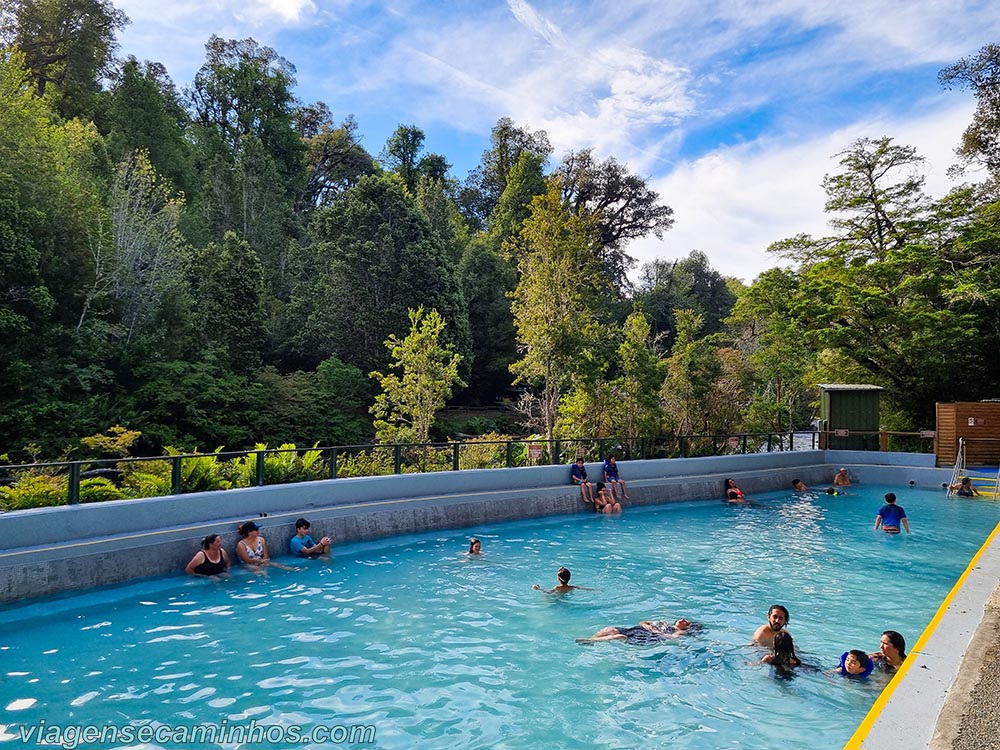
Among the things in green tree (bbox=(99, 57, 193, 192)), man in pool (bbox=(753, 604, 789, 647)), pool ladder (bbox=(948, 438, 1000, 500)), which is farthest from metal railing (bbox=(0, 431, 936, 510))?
green tree (bbox=(99, 57, 193, 192))

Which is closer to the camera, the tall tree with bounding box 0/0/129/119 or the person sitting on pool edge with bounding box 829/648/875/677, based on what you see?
the person sitting on pool edge with bounding box 829/648/875/677

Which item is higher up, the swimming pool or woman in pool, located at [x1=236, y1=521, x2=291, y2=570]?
woman in pool, located at [x1=236, y1=521, x2=291, y2=570]

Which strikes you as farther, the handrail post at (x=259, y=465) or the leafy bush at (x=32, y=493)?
the handrail post at (x=259, y=465)

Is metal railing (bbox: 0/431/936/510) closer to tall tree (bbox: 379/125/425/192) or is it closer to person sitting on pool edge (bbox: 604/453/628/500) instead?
person sitting on pool edge (bbox: 604/453/628/500)

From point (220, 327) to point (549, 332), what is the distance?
58.6 ft

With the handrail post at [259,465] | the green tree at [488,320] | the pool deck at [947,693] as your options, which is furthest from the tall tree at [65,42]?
the pool deck at [947,693]

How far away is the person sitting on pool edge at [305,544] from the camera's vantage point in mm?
12055

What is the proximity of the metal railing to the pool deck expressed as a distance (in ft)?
33.8

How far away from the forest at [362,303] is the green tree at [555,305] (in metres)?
0.08

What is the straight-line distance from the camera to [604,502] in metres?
18.0

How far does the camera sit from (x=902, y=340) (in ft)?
96.3

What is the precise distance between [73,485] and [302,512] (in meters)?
3.98

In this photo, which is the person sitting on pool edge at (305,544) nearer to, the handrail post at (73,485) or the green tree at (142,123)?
the handrail post at (73,485)

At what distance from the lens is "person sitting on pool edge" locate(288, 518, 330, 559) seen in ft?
39.5
